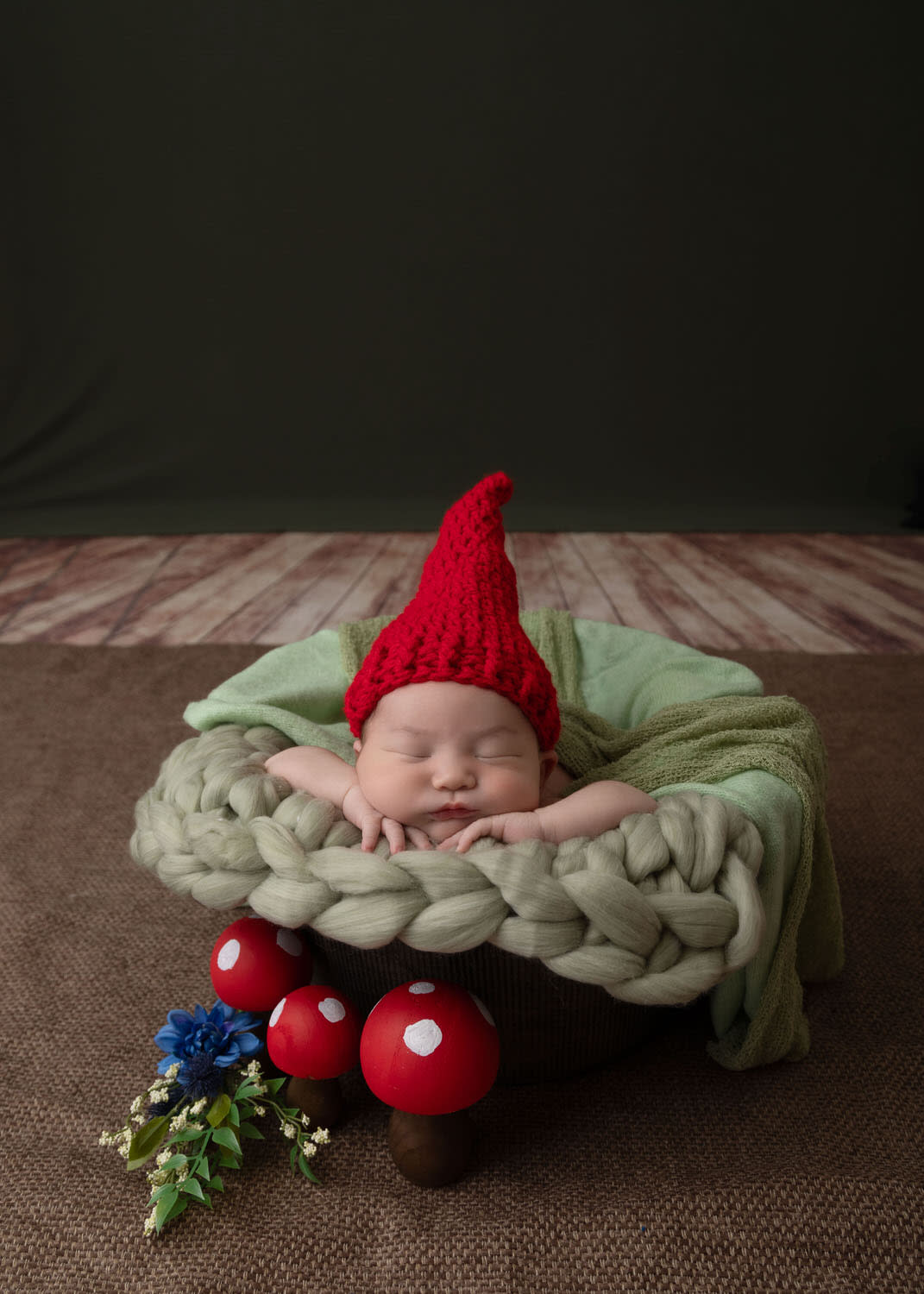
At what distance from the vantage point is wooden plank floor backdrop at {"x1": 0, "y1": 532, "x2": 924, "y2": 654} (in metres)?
2.45

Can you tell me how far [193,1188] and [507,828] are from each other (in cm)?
43

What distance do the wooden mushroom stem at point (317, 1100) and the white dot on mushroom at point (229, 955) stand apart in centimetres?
13

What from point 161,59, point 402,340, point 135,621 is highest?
point 161,59

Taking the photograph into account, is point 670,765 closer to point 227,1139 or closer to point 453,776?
point 453,776

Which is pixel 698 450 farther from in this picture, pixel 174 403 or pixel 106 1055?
pixel 106 1055

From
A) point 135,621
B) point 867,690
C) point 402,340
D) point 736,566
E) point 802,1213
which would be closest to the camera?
point 802,1213

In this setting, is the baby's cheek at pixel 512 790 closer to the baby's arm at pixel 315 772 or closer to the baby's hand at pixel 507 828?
the baby's hand at pixel 507 828

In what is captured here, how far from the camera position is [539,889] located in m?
0.78

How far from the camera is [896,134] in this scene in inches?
132

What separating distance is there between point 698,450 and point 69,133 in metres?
2.53

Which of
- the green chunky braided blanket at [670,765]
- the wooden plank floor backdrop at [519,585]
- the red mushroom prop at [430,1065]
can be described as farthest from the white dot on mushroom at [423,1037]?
the wooden plank floor backdrop at [519,585]

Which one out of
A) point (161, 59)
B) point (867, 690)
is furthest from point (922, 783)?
point (161, 59)

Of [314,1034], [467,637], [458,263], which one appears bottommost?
[314,1034]

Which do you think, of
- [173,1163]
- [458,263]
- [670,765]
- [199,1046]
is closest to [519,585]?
[458,263]
